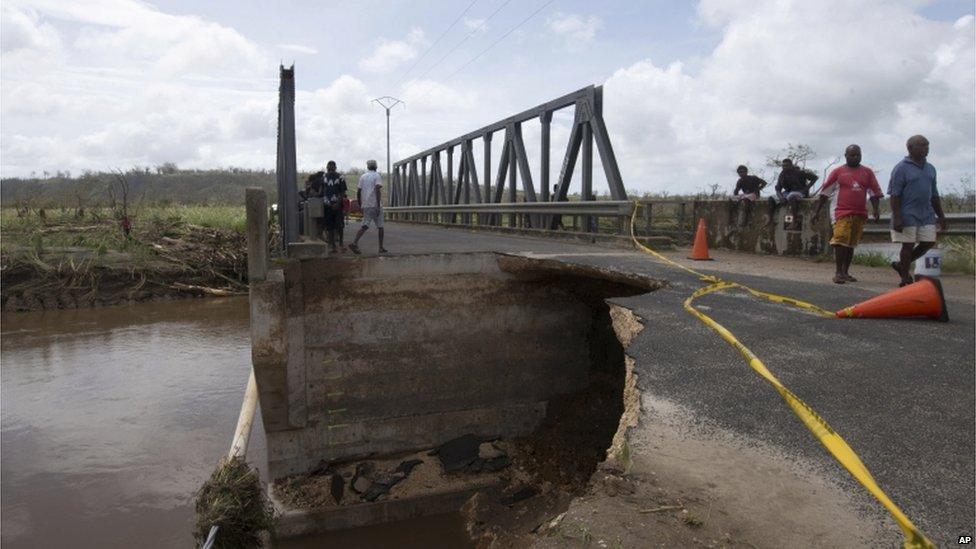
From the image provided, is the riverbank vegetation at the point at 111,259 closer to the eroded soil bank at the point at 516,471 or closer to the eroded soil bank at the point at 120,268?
the eroded soil bank at the point at 120,268

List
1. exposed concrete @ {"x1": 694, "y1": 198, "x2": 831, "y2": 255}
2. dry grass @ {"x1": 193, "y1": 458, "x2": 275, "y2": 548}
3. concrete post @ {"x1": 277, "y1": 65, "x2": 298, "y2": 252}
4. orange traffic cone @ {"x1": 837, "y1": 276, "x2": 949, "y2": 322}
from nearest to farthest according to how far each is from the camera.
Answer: dry grass @ {"x1": 193, "y1": 458, "x2": 275, "y2": 548} < orange traffic cone @ {"x1": 837, "y1": 276, "x2": 949, "y2": 322} < concrete post @ {"x1": 277, "y1": 65, "x2": 298, "y2": 252} < exposed concrete @ {"x1": 694, "y1": 198, "x2": 831, "y2": 255}

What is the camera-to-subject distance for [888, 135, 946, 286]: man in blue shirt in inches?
269

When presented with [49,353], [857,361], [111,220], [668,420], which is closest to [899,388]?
[857,361]

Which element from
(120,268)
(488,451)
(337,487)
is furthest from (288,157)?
(120,268)

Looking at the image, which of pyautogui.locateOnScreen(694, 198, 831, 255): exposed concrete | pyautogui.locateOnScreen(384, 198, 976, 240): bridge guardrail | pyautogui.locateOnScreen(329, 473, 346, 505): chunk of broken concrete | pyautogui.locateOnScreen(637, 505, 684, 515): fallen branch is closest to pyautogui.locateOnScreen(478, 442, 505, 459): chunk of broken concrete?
pyautogui.locateOnScreen(329, 473, 346, 505): chunk of broken concrete

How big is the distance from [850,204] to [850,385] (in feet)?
14.2

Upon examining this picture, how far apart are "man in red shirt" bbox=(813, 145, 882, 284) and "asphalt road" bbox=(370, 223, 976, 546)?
1.44 metres

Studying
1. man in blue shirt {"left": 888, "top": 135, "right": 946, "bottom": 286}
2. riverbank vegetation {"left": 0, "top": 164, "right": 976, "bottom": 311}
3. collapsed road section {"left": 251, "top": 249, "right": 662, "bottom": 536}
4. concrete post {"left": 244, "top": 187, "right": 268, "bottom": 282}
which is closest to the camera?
concrete post {"left": 244, "top": 187, "right": 268, "bottom": 282}

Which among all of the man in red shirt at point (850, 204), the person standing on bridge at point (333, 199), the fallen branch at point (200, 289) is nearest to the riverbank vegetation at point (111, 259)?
the fallen branch at point (200, 289)

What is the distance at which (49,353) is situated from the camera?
39.4 feet

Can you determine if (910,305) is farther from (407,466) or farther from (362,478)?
(362,478)

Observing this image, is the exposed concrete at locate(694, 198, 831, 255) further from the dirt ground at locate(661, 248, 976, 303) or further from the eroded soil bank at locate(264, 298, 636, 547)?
the eroded soil bank at locate(264, 298, 636, 547)

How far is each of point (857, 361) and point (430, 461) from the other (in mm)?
4497

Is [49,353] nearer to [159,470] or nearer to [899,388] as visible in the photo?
[159,470]
